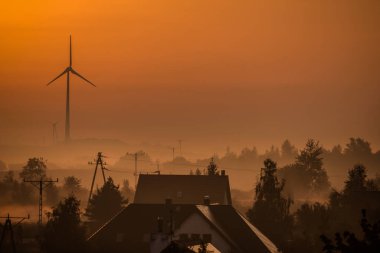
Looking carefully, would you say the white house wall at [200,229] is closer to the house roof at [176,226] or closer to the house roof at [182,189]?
the house roof at [176,226]

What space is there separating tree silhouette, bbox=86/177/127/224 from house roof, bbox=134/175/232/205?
2552 millimetres

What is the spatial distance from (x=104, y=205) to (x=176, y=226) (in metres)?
42.6

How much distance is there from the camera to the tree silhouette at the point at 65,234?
4850 inches

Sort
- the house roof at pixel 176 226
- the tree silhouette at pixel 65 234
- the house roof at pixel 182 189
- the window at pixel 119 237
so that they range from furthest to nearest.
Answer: the house roof at pixel 182 189, the window at pixel 119 237, the house roof at pixel 176 226, the tree silhouette at pixel 65 234

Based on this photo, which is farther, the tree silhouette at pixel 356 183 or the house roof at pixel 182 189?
the tree silhouette at pixel 356 183

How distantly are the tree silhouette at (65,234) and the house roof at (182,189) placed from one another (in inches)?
1390

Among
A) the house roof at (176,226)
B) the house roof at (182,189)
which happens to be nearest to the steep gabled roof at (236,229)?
the house roof at (176,226)

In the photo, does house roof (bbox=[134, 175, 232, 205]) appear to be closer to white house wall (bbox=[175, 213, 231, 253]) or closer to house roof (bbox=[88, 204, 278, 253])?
house roof (bbox=[88, 204, 278, 253])

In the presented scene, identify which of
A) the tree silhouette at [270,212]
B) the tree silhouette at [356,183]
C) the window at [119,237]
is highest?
the tree silhouette at [356,183]

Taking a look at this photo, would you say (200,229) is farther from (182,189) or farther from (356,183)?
(356,183)

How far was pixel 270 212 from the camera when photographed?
155 metres

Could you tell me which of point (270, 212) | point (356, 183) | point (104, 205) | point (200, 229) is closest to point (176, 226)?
point (200, 229)

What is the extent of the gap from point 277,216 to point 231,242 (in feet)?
107

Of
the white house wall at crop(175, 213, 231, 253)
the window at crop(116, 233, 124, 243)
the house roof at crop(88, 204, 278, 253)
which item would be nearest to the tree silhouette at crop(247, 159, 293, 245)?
the house roof at crop(88, 204, 278, 253)
